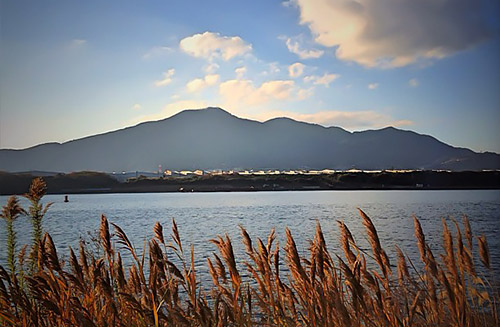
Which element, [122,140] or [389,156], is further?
[122,140]

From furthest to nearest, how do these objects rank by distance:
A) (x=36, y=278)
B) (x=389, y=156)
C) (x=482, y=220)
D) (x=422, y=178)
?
(x=389, y=156) < (x=422, y=178) < (x=482, y=220) < (x=36, y=278)

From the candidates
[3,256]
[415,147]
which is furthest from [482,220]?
[415,147]

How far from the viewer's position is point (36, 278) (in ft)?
9.29

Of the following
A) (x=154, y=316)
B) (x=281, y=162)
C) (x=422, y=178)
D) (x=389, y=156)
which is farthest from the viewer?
(x=281, y=162)

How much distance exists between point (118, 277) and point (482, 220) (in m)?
36.3

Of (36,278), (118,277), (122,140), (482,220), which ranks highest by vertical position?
(122,140)

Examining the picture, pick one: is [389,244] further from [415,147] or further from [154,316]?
[415,147]

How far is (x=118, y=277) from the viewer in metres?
3.93

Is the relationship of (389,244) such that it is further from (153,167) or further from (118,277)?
(153,167)

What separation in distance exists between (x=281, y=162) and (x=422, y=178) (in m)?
105

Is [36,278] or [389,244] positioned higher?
[36,278]

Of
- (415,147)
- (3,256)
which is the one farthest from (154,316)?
(415,147)

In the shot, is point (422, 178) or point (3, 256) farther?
point (422, 178)

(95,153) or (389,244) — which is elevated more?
(95,153)
